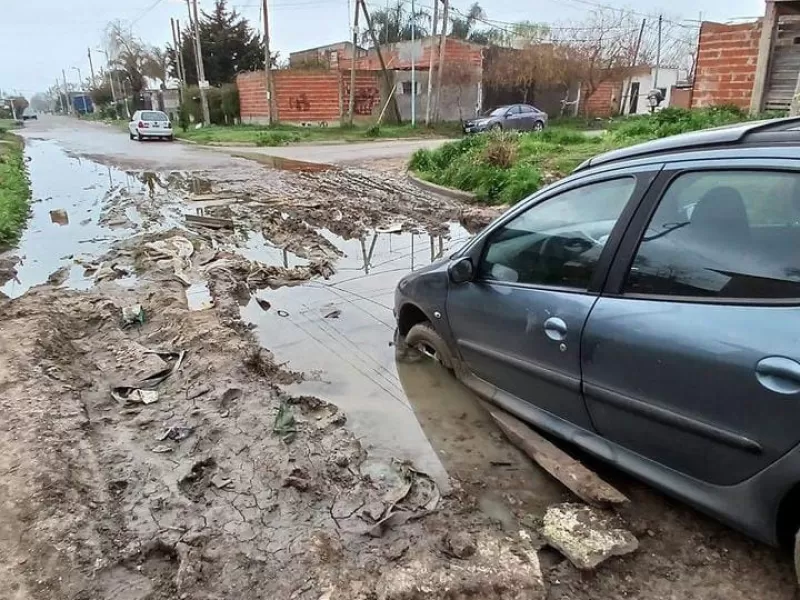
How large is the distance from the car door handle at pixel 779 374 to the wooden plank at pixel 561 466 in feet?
3.52

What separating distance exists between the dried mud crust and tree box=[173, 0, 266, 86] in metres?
47.9

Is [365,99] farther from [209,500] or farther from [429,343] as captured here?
[209,500]

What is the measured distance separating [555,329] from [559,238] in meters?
0.55

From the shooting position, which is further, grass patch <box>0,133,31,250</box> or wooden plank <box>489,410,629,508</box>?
grass patch <box>0,133,31,250</box>

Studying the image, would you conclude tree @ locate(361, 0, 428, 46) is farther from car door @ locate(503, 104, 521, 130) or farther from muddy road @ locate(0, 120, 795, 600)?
muddy road @ locate(0, 120, 795, 600)

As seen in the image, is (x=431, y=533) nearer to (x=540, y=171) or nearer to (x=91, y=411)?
(x=91, y=411)

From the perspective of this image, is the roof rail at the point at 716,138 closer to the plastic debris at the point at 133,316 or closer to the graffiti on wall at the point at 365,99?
the plastic debris at the point at 133,316

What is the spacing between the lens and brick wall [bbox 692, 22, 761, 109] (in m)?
12.7

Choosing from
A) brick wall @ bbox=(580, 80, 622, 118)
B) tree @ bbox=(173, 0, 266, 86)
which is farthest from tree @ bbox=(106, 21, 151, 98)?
brick wall @ bbox=(580, 80, 622, 118)

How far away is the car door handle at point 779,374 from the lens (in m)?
1.93

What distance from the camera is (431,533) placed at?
2.81 metres

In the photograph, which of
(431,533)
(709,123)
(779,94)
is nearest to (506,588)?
(431,533)

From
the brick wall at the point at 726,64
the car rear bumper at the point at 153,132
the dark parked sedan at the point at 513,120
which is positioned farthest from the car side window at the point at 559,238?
the car rear bumper at the point at 153,132

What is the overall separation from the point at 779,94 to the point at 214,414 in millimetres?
13292
